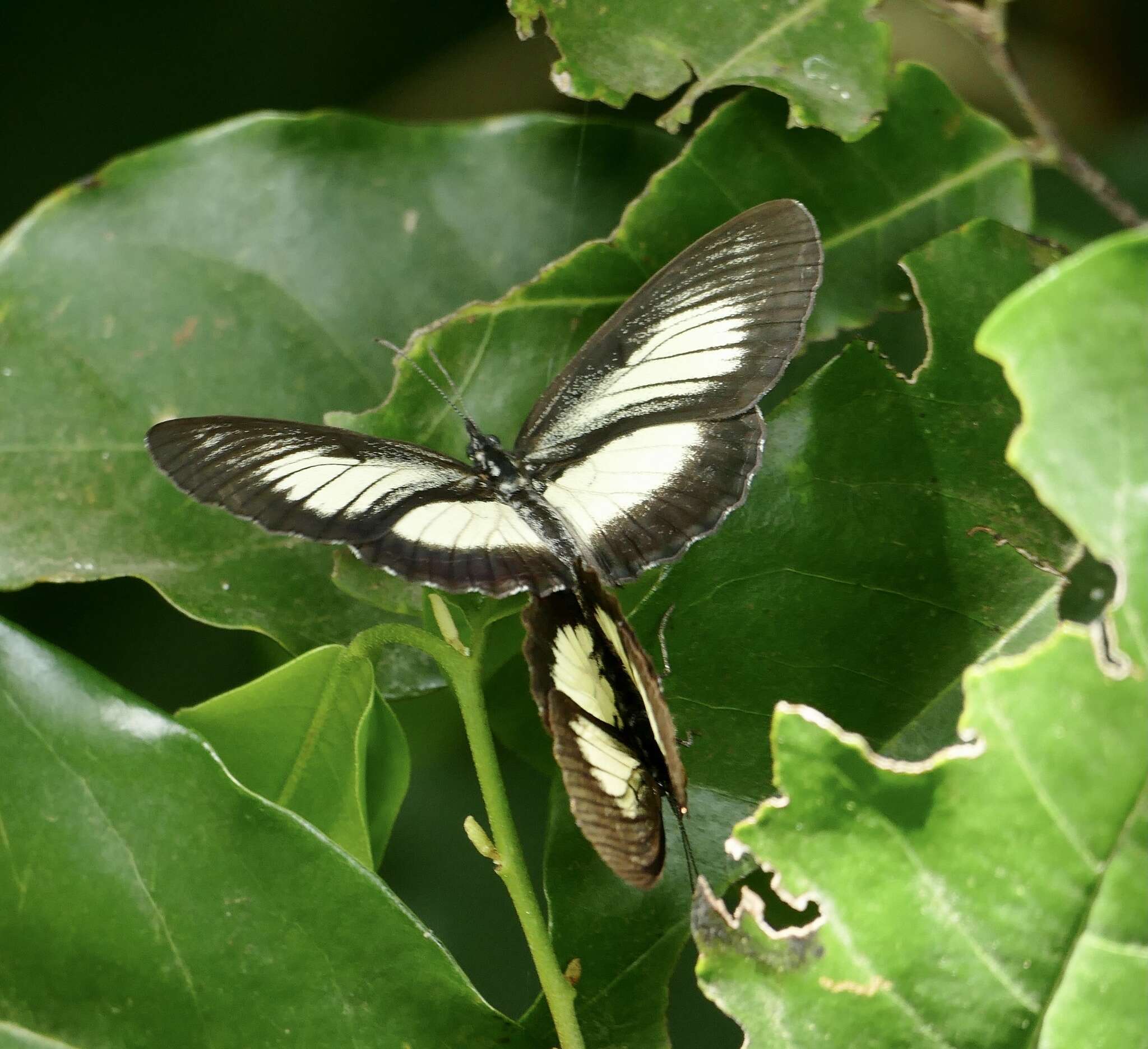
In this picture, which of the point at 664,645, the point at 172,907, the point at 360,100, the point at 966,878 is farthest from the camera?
the point at 360,100

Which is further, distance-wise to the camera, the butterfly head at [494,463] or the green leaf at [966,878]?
the butterfly head at [494,463]

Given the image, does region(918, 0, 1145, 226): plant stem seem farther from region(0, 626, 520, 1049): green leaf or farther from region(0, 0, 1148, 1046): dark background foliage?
region(0, 626, 520, 1049): green leaf

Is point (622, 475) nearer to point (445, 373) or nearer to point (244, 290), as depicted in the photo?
point (445, 373)

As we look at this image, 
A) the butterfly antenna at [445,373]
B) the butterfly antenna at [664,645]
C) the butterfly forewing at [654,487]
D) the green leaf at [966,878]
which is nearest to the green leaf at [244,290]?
the butterfly antenna at [445,373]

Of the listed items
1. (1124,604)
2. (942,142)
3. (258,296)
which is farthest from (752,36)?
(1124,604)

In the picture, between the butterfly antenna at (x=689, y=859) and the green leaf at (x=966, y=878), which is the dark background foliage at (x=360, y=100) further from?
the green leaf at (x=966, y=878)

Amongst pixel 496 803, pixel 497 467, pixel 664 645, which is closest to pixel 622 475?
pixel 497 467
